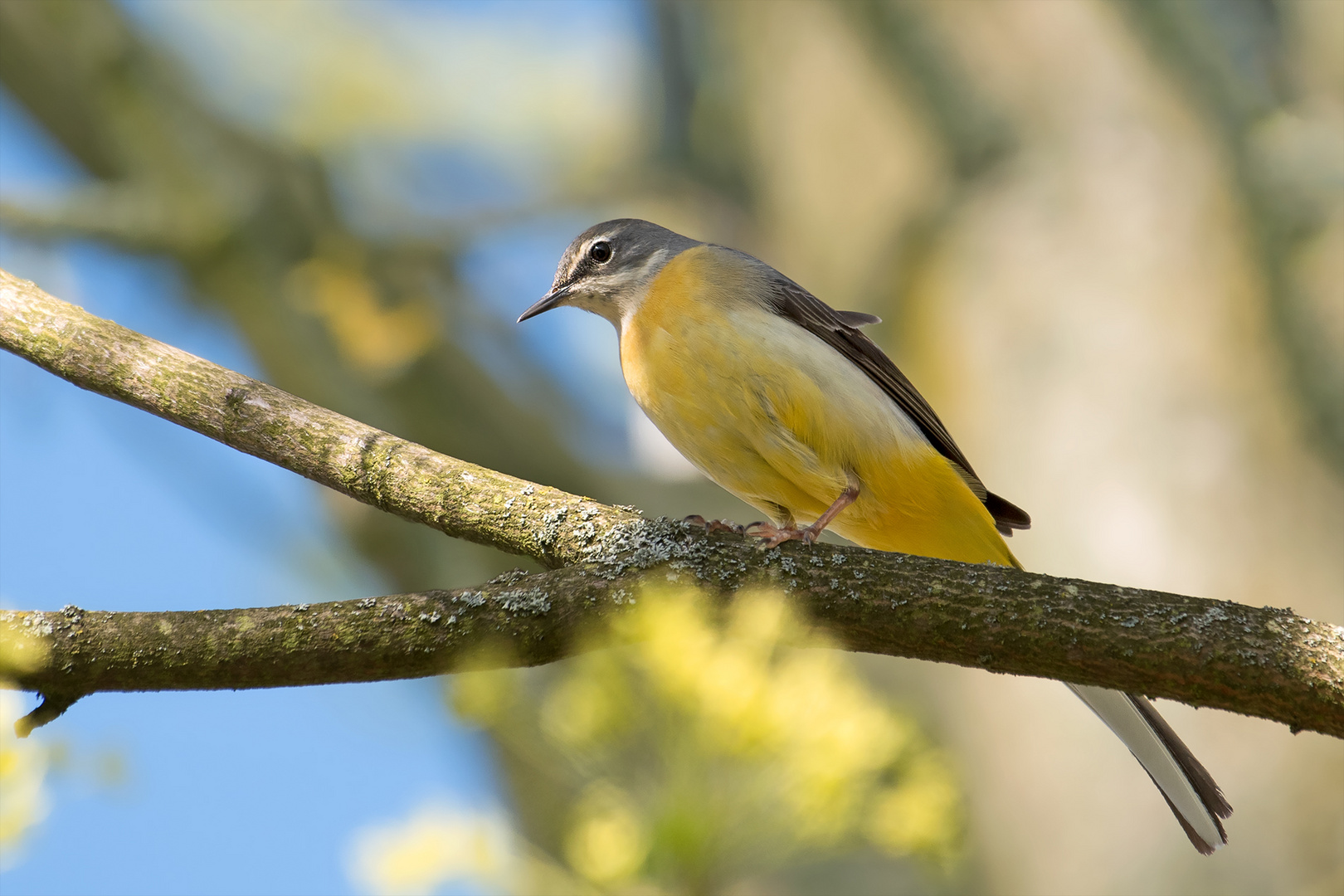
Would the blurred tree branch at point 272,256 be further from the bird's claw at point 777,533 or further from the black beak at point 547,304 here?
the bird's claw at point 777,533

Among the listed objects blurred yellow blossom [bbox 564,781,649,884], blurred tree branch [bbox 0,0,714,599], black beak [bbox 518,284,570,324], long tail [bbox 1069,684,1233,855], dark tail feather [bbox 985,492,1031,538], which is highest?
blurred tree branch [bbox 0,0,714,599]

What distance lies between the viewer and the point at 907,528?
449cm

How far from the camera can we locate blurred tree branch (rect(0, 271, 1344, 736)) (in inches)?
95.4

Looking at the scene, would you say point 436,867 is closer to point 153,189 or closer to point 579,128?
point 153,189

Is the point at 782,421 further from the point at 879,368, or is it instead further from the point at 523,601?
the point at 523,601

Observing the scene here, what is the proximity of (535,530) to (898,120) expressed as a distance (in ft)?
22.3

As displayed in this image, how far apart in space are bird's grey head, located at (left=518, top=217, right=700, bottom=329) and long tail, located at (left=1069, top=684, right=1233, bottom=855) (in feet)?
8.24

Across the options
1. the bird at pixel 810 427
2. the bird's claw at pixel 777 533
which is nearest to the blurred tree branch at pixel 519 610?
the bird's claw at pixel 777 533

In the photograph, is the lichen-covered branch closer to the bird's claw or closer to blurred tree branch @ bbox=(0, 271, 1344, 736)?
blurred tree branch @ bbox=(0, 271, 1344, 736)

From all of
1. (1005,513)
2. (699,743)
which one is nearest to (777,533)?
(1005,513)

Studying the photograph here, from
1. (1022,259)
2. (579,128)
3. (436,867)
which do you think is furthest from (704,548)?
(579,128)

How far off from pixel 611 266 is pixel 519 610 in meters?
2.79

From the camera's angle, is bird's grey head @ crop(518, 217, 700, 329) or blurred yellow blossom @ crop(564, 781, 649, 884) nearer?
blurred yellow blossom @ crop(564, 781, 649, 884)

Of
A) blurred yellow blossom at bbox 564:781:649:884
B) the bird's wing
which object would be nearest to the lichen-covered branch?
blurred yellow blossom at bbox 564:781:649:884
